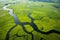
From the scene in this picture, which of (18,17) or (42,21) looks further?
(18,17)

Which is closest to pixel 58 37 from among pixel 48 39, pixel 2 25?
pixel 48 39

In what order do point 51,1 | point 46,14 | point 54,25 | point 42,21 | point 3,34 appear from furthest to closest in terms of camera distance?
point 51,1, point 46,14, point 42,21, point 54,25, point 3,34

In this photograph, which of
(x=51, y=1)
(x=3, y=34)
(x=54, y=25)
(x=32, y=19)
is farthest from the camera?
(x=51, y=1)

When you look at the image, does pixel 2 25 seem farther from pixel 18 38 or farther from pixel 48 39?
pixel 48 39

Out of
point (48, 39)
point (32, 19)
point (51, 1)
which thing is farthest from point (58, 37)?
point (51, 1)

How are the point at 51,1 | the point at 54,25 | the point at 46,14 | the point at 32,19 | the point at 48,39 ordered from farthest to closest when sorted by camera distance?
1. the point at 51,1
2. the point at 46,14
3. the point at 32,19
4. the point at 54,25
5. the point at 48,39

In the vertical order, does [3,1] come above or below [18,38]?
below

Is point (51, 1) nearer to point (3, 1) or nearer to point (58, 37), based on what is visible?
point (3, 1)

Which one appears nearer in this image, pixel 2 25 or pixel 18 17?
pixel 2 25

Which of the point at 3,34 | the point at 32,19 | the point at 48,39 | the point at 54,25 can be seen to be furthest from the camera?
the point at 32,19
